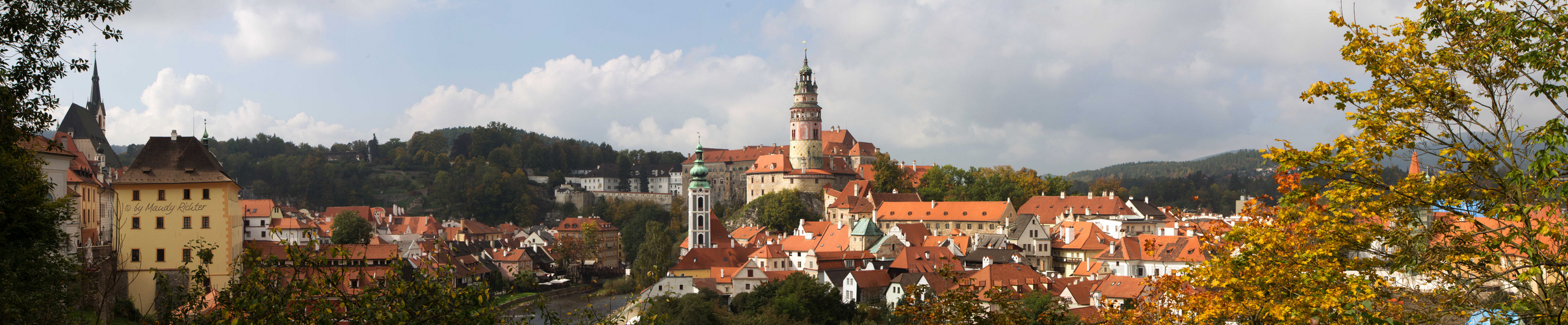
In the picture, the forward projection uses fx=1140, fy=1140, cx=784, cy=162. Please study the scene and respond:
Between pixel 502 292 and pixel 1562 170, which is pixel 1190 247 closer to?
pixel 502 292

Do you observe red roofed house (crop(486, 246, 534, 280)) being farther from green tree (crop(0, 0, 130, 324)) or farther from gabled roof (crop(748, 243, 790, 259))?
green tree (crop(0, 0, 130, 324))

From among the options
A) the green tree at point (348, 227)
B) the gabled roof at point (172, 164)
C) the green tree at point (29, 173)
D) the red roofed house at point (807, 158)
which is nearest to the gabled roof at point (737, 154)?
the red roofed house at point (807, 158)

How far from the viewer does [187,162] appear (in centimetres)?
2730

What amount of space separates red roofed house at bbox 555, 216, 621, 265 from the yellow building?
44650 millimetres

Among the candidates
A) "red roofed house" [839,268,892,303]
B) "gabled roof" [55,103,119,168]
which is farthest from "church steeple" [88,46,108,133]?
"red roofed house" [839,268,892,303]

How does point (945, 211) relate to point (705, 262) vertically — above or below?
above

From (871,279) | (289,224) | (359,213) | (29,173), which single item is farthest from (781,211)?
(29,173)

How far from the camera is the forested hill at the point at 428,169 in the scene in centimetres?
9644

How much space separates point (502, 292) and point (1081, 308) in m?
27.7

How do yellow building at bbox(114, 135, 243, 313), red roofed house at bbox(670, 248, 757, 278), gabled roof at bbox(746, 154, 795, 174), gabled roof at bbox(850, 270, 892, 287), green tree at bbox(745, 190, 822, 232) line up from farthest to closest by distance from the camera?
gabled roof at bbox(746, 154, 795, 174)
green tree at bbox(745, 190, 822, 232)
red roofed house at bbox(670, 248, 757, 278)
gabled roof at bbox(850, 270, 892, 287)
yellow building at bbox(114, 135, 243, 313)

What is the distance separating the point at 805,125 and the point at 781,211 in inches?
496

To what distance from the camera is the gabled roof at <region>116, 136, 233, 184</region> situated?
27.0 m

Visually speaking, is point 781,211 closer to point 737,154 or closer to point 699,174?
point 699,174

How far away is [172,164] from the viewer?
27.3 metres
